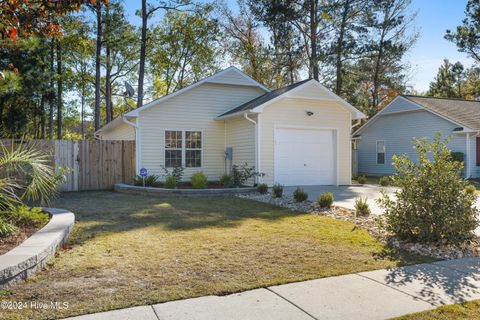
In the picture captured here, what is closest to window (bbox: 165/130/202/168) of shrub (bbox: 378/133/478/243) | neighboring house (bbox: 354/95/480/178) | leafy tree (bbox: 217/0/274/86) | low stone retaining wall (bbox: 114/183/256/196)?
low stone retaining wall (bbox: 114/183/256/196)

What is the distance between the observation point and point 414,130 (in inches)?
861

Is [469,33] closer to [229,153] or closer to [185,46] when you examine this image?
[185,46]

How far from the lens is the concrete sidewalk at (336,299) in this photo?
3.20 m

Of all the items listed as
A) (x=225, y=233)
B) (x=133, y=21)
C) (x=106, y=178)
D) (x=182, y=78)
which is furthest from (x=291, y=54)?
(x=225, y=233)

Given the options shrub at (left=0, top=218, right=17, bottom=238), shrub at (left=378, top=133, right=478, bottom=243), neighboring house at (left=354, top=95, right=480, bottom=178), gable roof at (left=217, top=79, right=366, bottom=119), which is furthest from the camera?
neighboring house at (left=354, top=95, right=480, bottom=178)

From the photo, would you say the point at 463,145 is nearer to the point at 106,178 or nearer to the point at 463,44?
the point at 463,44

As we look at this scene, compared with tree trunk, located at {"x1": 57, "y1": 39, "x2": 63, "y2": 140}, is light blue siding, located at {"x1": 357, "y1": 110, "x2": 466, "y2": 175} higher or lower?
lower

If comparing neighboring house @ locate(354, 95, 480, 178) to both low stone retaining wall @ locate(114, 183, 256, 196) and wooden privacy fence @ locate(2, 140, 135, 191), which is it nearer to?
low stone retaining wall @ locate(114, 183, 256, 196)

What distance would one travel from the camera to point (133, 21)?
28.1 metres

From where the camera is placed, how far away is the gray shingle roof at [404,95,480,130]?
64.2 ft

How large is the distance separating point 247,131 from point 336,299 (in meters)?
10.9

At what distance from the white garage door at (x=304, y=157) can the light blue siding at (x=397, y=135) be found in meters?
8.82

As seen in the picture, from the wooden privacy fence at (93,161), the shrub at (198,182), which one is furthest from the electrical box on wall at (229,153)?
the wooden privacy fence at (93,161)

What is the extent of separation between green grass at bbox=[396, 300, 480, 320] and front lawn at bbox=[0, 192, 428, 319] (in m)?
1.13
